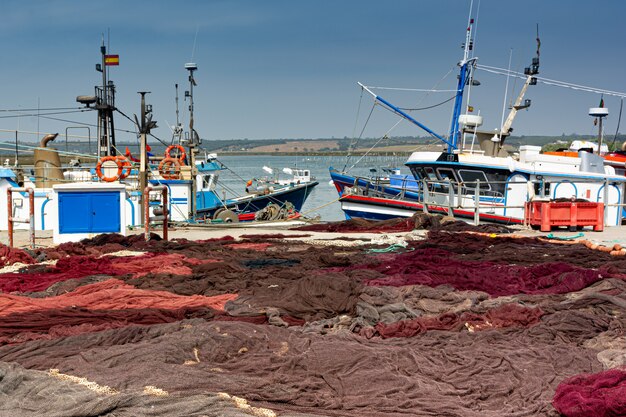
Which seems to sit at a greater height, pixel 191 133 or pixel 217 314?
pixel 191 133

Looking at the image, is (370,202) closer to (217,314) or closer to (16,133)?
(16,133)

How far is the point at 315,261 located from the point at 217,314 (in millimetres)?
2869

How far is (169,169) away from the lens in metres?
21.2

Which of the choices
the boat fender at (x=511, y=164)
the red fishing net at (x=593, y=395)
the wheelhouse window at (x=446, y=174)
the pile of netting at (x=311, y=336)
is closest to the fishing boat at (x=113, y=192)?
the pile of netting at (x=311, y=336)

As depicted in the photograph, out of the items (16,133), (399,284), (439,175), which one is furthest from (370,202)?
(399,284)

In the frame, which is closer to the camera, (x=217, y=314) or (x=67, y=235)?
(x=217, y=314)

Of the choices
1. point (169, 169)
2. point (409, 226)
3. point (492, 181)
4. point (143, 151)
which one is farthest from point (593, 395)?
point (169, 169)

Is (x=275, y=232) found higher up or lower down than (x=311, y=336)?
lower down

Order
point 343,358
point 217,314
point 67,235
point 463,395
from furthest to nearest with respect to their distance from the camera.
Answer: point 67,235
point 217,314
point 343,358
point 463,395

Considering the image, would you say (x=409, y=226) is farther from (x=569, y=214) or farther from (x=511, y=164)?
(x=511, y=164)

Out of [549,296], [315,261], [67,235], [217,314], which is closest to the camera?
[217,314]

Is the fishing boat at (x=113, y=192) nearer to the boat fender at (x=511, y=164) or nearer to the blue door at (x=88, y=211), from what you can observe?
the blue door at (x=88, y=211)

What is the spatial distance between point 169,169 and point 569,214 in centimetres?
1198

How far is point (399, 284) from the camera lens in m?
7.07
